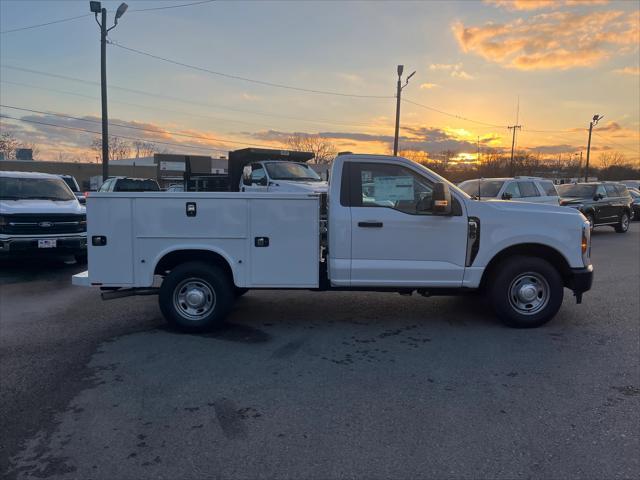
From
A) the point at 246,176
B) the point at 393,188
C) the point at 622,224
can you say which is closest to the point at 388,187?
the point at 393,188

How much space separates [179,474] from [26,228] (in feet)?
26.4

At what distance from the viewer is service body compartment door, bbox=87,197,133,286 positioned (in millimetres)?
5578

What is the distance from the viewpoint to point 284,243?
5.71 meters

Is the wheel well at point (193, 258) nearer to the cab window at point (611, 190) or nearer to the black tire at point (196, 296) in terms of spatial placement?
the black tire at point (196, 296)

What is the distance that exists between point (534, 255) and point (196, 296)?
4139mm

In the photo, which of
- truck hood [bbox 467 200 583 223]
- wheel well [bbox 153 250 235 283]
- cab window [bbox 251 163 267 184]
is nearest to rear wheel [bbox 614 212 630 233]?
cab window [bbox 251 163 267 184]

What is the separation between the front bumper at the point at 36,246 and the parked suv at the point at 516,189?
392 inches

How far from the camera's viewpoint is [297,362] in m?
4.91

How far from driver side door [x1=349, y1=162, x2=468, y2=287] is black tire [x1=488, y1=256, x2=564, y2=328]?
0.51 m

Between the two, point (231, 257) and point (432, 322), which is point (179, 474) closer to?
point (231, 257)

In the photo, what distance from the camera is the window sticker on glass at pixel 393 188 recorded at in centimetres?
585

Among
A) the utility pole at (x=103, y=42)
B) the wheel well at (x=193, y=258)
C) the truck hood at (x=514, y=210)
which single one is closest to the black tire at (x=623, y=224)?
the truck hood at (x=514, y=210)

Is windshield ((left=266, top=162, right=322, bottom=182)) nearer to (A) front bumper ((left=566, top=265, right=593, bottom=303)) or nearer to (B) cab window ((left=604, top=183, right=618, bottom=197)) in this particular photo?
(A) front bumper ((left=566, top=265, right=593, bottom=303))

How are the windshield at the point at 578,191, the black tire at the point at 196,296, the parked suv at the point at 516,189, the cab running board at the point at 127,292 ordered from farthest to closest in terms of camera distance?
the windshield at the point at 578,191
the parked suv at the point at 516,189
the cab running board at the point at 127,292
the black tire at the point at 196,296
